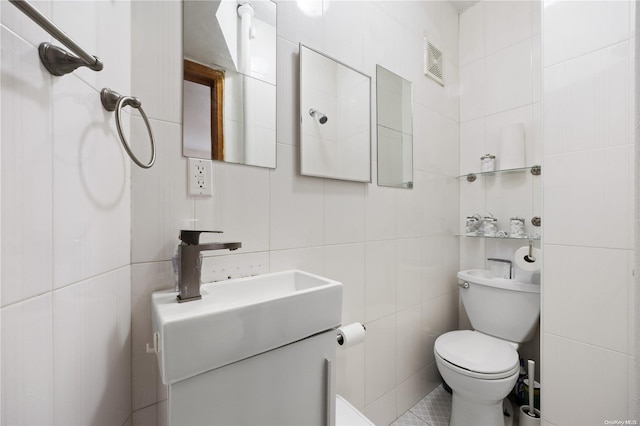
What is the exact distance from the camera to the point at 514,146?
1.65 m

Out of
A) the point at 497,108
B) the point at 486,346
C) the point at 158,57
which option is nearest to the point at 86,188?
the point at 158,57

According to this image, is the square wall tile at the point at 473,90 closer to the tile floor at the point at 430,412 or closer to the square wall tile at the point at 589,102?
the square wall tile at the point at 589,102

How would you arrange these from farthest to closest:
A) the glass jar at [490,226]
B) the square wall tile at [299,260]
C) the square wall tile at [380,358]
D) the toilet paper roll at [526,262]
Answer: the glass jar at [490,226] → the toilet paper roll at [526,262] → the square wall tile at [380,358] → the square wall tile at [299,260]

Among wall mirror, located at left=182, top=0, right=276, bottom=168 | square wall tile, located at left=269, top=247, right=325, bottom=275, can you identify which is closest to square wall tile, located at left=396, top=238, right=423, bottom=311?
square wall tile, located at left=269, top=247, right=325, bottom=275

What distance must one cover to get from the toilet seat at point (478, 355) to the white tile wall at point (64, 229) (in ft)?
4.42

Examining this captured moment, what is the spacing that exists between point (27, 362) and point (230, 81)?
0.87 metres

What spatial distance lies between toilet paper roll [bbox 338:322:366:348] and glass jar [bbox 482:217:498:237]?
1.17m

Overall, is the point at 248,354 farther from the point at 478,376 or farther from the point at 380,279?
the point at 478,376

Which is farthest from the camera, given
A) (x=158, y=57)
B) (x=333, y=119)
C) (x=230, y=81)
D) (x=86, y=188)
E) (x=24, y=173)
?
(x=333, y=119)

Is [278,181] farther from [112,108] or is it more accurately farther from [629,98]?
[629,98]

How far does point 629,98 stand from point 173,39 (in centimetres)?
168

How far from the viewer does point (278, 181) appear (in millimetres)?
1034

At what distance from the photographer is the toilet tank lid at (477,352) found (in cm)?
125

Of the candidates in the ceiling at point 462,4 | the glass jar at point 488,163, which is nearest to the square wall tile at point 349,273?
the glass jar at point 488,163
